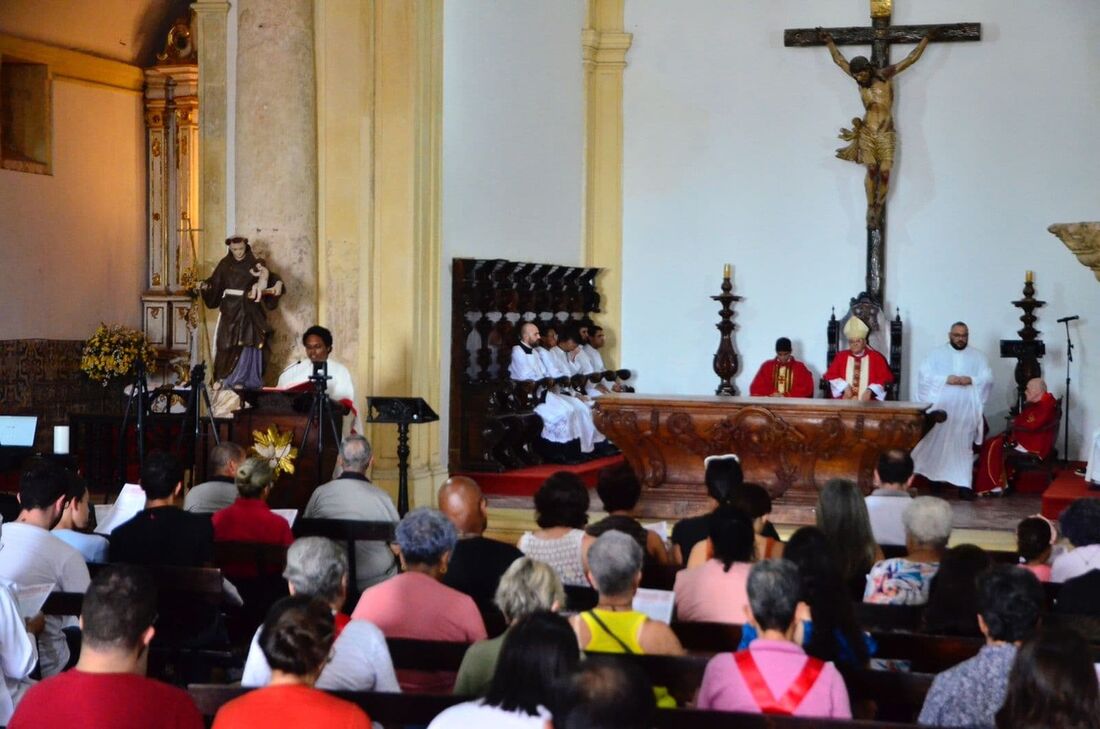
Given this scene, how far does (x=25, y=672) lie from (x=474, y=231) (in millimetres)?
8600

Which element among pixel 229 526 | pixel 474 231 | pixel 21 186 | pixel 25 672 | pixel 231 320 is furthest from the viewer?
pixel 21 186

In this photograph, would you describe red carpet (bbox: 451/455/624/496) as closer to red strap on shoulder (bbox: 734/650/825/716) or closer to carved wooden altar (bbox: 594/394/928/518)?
carved wooden altar (bbox: 594/394/928/518)

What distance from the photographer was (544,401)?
13508 mm

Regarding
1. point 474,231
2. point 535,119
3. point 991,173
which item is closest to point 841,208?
point 991,173

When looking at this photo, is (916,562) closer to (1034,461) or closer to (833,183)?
(1034,461)

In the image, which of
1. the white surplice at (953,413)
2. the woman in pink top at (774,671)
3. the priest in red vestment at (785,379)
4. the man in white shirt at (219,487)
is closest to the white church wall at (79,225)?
the priest in red vestment at (785,379)

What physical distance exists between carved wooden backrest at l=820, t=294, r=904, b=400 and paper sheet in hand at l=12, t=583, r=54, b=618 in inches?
410

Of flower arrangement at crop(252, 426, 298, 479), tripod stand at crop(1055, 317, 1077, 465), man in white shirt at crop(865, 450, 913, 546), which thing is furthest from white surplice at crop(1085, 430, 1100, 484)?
flower arrangement at crop(252, 426, 298, 479)

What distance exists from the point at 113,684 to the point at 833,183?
12.6 m

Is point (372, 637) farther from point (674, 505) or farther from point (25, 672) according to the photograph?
point (674, 505)

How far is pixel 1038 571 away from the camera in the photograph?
528cm

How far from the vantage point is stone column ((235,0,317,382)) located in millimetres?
10758

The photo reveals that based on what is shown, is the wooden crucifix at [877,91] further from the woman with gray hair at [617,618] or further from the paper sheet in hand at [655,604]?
the woman with gray hair at [617,618]

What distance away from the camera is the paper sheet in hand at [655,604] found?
15.4ft
